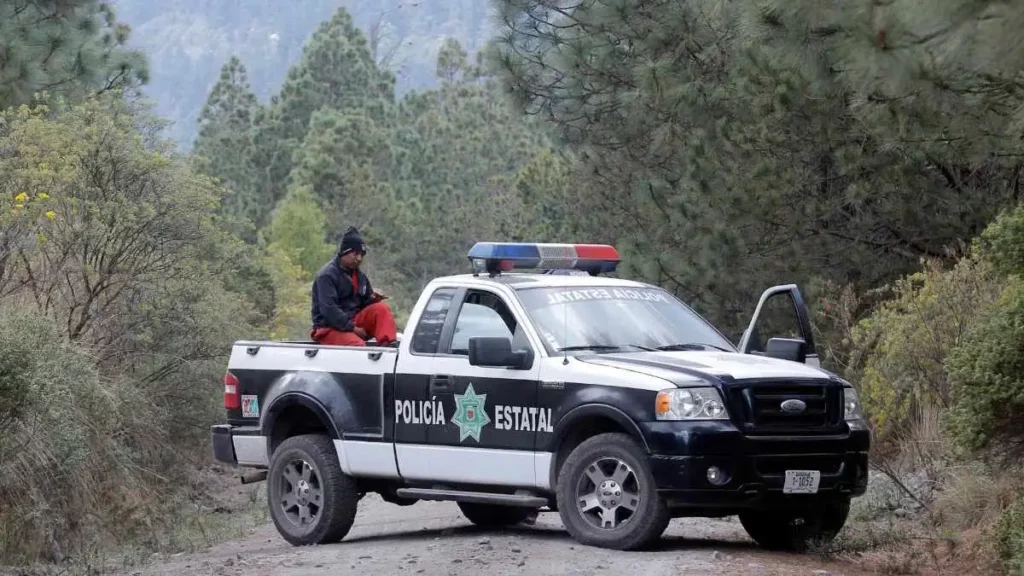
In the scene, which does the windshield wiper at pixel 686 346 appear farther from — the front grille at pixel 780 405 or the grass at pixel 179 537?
the grass at pixel 179 537

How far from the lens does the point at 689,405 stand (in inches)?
408

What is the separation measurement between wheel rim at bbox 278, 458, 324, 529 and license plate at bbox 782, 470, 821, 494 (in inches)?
147

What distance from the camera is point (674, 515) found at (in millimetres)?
10578

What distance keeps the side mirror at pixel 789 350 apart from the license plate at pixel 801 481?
3.79 feet

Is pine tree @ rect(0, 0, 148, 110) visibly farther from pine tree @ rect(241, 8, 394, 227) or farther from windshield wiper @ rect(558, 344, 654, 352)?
pine tree @ rect(241, 8, 394, 227)

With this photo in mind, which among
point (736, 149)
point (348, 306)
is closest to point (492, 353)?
point (348, 306)

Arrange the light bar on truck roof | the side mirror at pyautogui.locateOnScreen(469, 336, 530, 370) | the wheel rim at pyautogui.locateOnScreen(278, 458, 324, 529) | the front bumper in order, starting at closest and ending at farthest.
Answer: the front bumper
the side mirror at pyautogui.locateOnScreen(469, 336, 530, 370)
the light bar on truck roof
the wheel rim at pyautogui.locateOnScreen(278, 458, 324, 529)

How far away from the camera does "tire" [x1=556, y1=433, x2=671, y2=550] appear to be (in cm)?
1045

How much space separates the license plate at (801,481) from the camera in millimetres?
10469

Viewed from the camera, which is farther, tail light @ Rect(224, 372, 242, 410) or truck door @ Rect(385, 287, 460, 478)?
tail light @ Rect(224, 372, 242, 410)

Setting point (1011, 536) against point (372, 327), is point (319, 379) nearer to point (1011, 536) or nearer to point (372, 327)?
point (372, 327)

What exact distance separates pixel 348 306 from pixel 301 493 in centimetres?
190

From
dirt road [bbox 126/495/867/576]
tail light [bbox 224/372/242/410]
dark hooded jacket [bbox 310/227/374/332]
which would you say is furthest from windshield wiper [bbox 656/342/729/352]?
tail light [bbox 224/372/242/410]

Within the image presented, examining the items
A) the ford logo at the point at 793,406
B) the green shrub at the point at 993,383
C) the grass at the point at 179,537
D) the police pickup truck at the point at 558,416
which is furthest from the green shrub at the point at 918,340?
the grass at the point at 179,537
